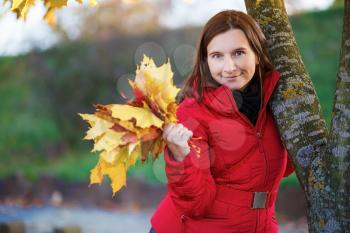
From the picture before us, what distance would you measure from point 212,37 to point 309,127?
524mm

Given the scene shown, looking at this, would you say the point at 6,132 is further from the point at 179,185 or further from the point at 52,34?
the point at 179,185

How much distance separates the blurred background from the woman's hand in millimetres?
6583

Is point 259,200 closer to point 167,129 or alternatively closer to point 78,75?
point 167,129

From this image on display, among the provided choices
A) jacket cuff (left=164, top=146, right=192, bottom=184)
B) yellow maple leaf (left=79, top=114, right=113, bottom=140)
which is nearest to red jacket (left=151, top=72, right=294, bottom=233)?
jacket cuff (left=164, top=146, right=192, bottom=184)

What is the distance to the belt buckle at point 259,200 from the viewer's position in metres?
2.20

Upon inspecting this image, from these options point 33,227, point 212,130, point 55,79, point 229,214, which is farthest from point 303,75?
point 55,79

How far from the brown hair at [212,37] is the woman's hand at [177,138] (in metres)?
0.44

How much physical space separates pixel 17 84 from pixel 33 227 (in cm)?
458

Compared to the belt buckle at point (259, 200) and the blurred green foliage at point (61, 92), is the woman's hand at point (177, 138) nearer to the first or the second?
the belt buckle at point (259, 200)

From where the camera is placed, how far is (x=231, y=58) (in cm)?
222

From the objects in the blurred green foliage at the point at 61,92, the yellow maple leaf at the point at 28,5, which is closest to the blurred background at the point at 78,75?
the blurred green foliage at the point at 61,92

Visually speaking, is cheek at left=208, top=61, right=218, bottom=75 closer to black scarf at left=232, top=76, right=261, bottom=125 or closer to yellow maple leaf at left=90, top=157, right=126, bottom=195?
black scarf at left=232, top=76, right=261, bottom=125

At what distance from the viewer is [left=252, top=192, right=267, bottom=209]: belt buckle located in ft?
7.22

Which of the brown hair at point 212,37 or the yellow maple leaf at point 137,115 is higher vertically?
the brown hair at point 212,37
